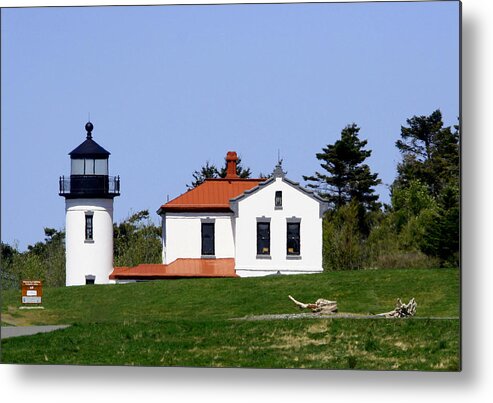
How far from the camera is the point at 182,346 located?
19.5m

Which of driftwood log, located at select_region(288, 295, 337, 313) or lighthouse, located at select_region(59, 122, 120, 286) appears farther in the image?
lighthouse, located at select_region(59, 122, 120, 286)

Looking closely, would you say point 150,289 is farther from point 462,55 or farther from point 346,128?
point 462,55

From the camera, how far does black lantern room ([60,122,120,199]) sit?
21.7 metres

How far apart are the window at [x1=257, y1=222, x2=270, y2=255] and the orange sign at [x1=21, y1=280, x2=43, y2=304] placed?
613cm

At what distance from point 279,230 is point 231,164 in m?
4.47

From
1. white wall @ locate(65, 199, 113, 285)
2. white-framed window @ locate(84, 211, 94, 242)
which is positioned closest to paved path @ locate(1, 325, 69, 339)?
white wall @ locate(65, 199, 113, 285)

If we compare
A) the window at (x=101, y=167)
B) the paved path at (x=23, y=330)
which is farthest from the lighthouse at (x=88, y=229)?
the paved path at (x=23, y=330)

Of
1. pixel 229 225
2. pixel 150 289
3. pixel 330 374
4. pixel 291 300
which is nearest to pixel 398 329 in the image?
pixel 330 374

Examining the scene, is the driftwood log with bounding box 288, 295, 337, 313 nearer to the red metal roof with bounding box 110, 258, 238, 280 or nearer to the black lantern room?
the black lantern room

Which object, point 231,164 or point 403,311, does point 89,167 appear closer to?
point 231,164

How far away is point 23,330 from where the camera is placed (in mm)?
20656

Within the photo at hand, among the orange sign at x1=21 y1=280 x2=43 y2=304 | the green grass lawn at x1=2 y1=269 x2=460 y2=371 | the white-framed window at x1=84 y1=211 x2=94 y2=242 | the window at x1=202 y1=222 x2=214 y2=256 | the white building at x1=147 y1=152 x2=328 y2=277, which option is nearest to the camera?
the green grass lawn at x1=2 y1=269 x2=460 y2=371

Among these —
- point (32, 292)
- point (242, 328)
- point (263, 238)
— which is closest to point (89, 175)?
point (32, 292)

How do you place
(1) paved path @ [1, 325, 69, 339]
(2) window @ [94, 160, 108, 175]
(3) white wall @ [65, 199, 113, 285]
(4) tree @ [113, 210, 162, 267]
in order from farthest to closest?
(4) tree @ [113, 210, 162, 267] < (3) white wall @ [65, 199, 113, 285] < (2) window @ [94, 160, 108, 175] < (1) paved path @ [1, 325, 69, 339]
